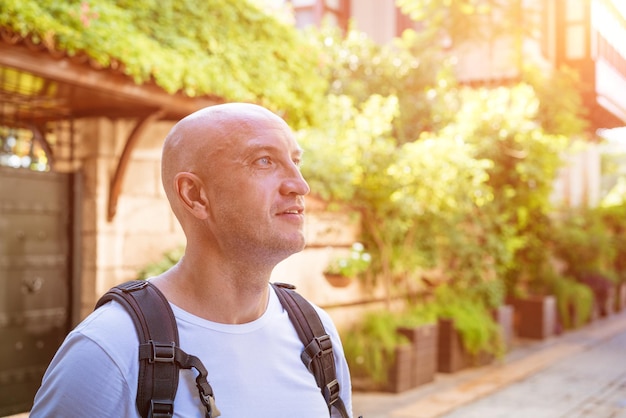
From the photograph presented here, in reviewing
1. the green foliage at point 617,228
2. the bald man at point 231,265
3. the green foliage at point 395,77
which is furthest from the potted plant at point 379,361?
the green foliage at point 617,228

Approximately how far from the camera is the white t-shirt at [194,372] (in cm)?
142

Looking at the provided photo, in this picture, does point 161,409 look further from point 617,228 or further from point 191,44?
point 617,228

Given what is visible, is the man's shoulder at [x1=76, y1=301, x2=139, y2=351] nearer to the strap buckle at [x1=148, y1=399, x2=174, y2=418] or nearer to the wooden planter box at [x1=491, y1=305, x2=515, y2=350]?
the strap buckle at [x1=148, y1=399, x2=174, y2=418]

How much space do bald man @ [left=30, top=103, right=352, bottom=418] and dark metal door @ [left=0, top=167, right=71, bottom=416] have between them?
5263mm

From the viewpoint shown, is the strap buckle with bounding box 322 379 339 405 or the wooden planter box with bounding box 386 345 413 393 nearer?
the strap buckle with bounding box 322 379 339 405

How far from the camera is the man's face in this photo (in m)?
1.59

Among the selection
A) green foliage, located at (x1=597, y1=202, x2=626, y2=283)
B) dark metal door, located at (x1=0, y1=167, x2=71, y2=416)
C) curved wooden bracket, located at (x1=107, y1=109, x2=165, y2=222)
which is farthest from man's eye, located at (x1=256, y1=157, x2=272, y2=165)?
green foliage, located at (x1=597, y1=202, x2=626, y2=283)

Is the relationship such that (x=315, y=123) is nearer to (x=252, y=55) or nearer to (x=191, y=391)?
(x=252, y=55)

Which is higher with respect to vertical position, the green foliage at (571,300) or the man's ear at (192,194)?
the man's ear at (192,194)

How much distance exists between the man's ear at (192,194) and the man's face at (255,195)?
19 millimetres

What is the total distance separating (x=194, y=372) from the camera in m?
1.52

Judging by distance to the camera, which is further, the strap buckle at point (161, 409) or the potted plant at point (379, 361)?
the potted plant at point (379, 361)

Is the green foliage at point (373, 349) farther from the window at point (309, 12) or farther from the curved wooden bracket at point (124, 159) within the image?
the window at point (309, 12)

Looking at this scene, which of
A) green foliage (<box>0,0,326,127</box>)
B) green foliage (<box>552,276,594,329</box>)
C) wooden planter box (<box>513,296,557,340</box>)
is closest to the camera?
green foliage (<box>0,0,326,127</box>)
